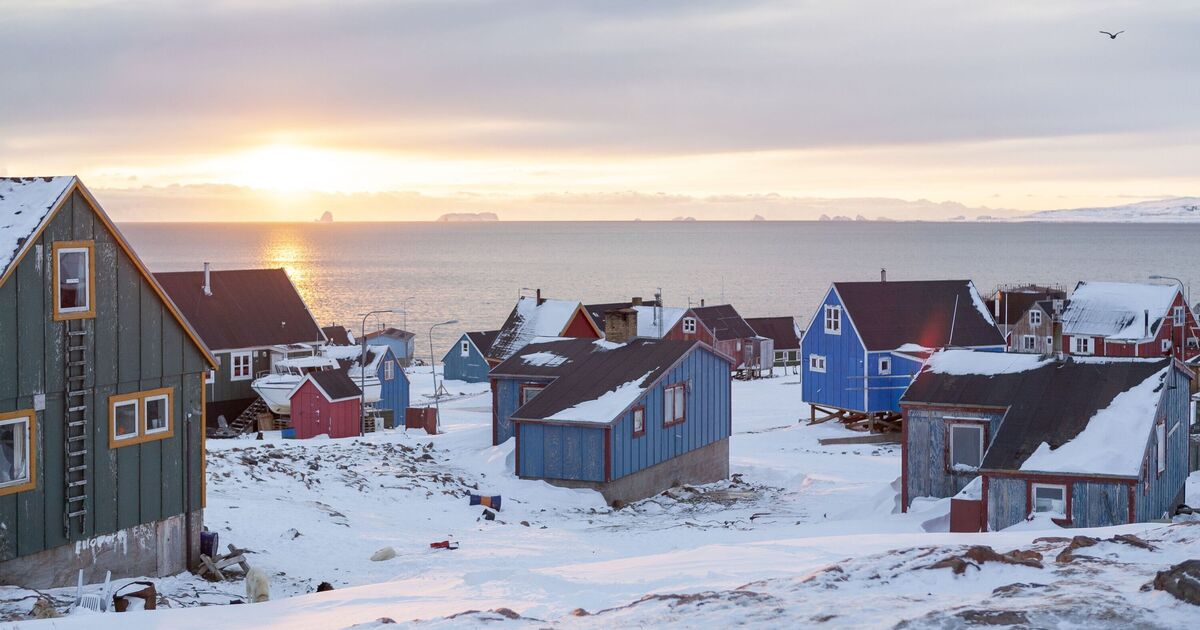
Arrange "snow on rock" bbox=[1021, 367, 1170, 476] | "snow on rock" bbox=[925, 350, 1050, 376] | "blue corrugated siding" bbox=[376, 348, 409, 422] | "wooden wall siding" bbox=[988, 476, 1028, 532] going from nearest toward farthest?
"snow on rock" bbox=[1021, 367, 1170, 476]
"wooden wall siding" bbox=[988, 476, 1028, 532]
"snow on rock" bbox=[925, 350, 1050, 376]
"blue corrugated siding" bbox=[376, 348, 409, 422]

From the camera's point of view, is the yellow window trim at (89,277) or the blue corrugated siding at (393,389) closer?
the yellow window trim at (89,277)

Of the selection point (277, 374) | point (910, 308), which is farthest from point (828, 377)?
point (277, 374)

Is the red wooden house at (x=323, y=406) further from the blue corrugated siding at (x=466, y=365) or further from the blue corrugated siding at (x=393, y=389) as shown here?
the blue corrugated siding at (x=466, y=365)

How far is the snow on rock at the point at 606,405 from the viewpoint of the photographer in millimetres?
33281

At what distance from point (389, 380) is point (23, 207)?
38.1 m

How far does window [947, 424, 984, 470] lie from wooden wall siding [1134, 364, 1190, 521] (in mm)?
3895

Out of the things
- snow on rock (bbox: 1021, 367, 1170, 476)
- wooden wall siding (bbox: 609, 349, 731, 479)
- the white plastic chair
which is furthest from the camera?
wooden wall siding (bbox: 609, 349, 731, 479)

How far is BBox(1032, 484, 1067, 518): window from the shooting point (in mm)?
25703

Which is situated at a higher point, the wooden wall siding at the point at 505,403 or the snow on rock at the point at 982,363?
the snow on rock at the point at 982,363

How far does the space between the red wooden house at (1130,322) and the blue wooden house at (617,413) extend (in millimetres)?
35974

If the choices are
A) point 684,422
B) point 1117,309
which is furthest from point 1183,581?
point 1117,309

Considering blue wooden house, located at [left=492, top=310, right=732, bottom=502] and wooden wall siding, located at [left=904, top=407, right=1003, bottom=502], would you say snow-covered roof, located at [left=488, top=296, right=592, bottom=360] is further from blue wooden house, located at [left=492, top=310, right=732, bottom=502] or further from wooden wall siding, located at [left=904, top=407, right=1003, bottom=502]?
wooden wall siding, located at [left=904, top=407, right=1003, bottom=502]

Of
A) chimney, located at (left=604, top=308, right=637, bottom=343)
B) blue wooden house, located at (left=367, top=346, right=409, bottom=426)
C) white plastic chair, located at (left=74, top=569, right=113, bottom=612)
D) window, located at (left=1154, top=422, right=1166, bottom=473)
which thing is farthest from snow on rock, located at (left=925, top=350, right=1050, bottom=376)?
blue wooden house, located at (left=367, top=346, right=409, bottom=426)

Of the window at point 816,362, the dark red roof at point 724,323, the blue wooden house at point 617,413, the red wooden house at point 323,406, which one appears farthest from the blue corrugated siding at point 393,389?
the dark red roof at point 724,323
